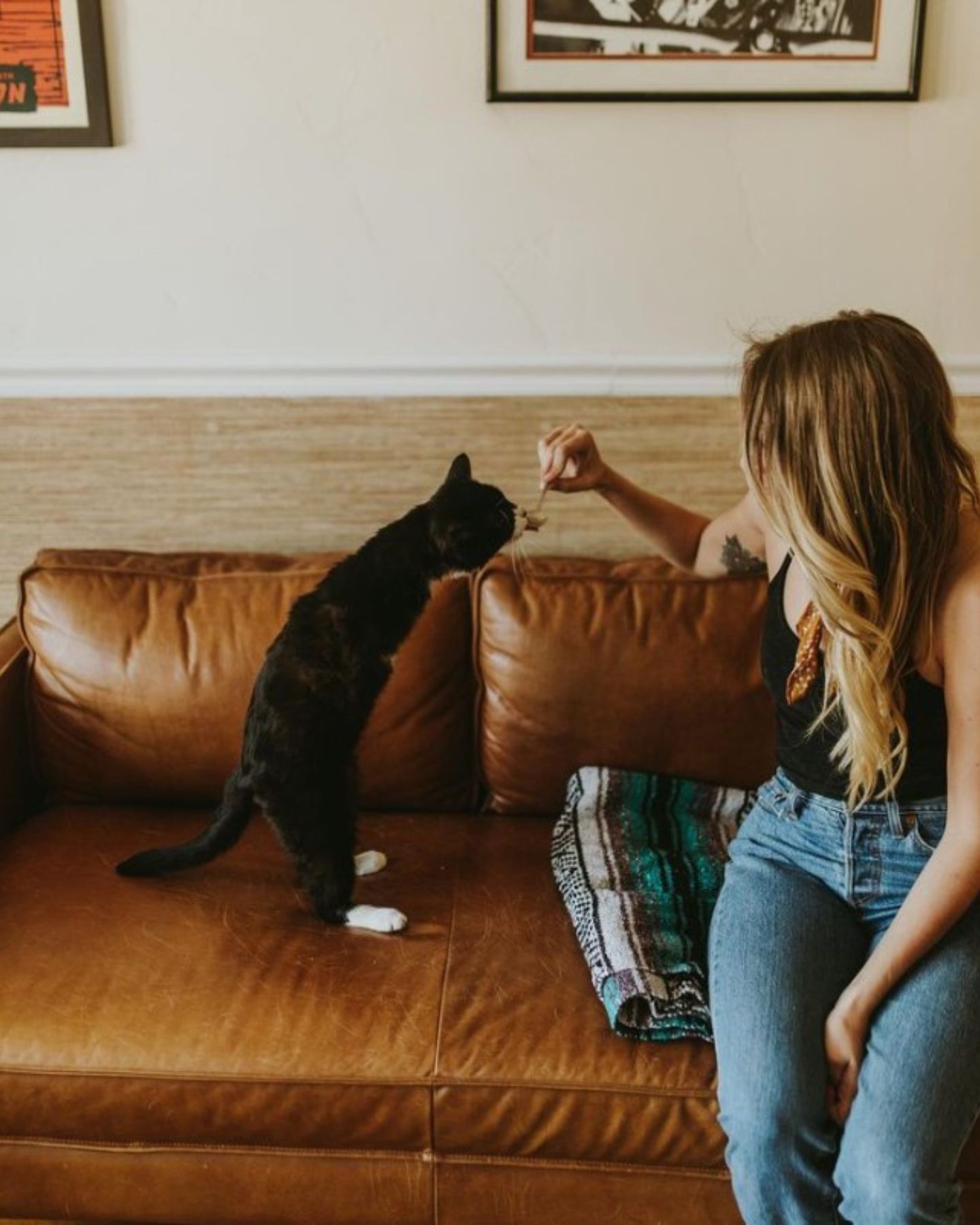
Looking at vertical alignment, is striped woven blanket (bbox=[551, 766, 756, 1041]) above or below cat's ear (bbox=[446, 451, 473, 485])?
below

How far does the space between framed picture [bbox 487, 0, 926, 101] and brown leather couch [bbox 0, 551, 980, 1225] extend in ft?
2.65

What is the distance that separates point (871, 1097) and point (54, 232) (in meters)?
1.88

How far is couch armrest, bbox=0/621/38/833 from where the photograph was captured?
75.1 inches

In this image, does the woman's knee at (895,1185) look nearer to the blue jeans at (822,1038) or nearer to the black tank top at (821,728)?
the blue jeans at (822,1038)

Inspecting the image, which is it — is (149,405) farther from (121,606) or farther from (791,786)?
(791,786)

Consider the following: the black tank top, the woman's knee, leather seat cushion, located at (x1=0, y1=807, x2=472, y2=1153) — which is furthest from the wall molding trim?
the woman's knee

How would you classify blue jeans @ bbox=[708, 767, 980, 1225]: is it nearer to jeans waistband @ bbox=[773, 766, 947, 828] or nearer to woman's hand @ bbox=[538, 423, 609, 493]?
jeans waistband @ bbox=[773, 766, 947, 828]

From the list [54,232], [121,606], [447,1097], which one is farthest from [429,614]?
[54,232]

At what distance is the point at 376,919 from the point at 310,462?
913 mm

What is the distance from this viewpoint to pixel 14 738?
6.36ft

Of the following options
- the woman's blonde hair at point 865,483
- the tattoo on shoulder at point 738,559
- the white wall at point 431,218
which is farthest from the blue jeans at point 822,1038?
the white wall at point 431,218

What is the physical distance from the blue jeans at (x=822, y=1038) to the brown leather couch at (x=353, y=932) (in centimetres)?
12

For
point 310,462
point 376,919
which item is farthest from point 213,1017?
point 310,462

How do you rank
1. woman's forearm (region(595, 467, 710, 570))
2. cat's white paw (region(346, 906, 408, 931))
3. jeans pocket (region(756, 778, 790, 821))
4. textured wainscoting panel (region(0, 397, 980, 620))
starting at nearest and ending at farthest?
jeans pocket (region(756, 778, 790, 821))
cat's white paw (region(346, 906, 408, 931))
woman's forearm (region(595, 467, 710, 570))
textured wainscoting panel (region(0, 397, 980, 620))
